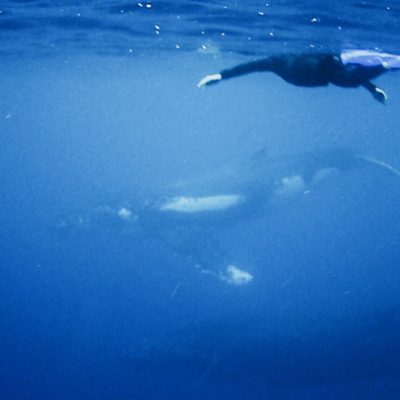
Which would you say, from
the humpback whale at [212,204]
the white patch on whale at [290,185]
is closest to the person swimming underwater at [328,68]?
the humpback whale at [212,204]

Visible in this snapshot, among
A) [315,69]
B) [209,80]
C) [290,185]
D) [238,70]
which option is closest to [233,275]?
[290,185]

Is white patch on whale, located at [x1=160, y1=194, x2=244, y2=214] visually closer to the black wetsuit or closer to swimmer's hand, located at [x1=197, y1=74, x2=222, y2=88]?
the black wetsuit

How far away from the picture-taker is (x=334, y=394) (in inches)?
795

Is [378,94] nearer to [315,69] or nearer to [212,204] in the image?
[315,69]

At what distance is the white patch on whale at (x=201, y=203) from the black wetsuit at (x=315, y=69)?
1283cm

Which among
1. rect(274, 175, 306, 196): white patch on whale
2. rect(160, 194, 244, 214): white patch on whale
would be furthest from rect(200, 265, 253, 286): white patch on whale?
rect(274, 175, 306, 196): white patch on whale

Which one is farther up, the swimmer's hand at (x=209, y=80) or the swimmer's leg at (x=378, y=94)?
the swimmer's hand at (x=209, y=80)

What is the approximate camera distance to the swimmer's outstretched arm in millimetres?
7668

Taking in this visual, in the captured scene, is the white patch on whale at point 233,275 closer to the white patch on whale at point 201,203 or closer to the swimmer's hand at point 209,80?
the white patch on whale at point 201,203

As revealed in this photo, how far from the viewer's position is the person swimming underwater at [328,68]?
7.93 m

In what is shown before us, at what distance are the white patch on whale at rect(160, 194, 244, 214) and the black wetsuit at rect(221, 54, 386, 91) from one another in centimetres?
1283

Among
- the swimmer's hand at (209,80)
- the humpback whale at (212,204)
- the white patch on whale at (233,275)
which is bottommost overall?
the white patch on whale at (233,275)

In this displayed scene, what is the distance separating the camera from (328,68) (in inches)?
334

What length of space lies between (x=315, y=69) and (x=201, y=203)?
13.4 metres
